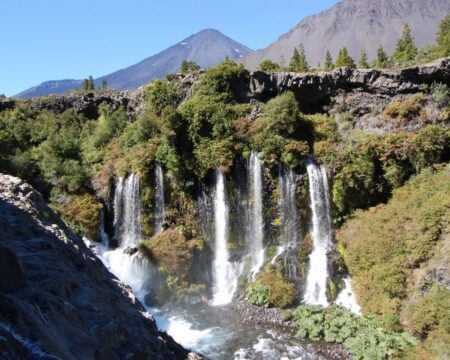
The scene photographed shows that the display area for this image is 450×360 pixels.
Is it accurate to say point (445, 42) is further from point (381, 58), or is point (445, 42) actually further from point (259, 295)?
point (259, 295)

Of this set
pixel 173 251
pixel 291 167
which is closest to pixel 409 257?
pixel 291 167

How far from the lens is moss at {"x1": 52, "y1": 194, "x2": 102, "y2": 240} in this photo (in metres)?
25.0

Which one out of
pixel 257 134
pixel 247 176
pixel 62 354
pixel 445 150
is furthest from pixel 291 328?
pixel 62 354

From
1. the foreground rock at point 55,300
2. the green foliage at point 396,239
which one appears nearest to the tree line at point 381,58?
the green foliage at point 396,239

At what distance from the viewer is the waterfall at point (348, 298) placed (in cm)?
2027

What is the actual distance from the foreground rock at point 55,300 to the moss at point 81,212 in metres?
13.1

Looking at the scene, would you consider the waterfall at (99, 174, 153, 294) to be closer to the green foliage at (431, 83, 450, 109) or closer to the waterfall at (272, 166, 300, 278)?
the waterfall at (272, 166, 300, 278)

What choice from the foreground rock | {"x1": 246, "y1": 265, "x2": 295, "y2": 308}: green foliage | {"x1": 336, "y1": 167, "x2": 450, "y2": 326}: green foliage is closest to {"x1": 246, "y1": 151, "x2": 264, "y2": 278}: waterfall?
{"x1": 246, "y1": 265, "x2": 295, "y2": 308}: green foliage

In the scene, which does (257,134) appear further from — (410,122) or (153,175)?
(410,122)

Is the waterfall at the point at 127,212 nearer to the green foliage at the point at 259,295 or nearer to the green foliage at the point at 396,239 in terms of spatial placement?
the green foliage at the point at 259,295

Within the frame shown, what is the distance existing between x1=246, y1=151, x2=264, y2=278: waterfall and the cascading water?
1.24 metres

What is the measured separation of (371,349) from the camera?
655 inches

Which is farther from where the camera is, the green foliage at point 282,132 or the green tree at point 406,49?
the green tree at point 406,49

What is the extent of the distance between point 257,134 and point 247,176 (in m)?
2.42
